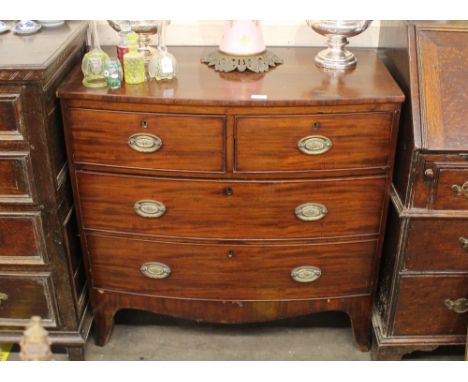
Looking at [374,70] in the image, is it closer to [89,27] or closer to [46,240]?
[89,27]

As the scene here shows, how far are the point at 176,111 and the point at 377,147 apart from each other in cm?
60

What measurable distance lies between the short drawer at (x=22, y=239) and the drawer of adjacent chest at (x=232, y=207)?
152mm

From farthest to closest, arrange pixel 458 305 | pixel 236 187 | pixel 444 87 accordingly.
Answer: pixel 458 305, pixel 236 187, pixel 444 87

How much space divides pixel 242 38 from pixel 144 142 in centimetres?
46

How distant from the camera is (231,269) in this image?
6.00 ft

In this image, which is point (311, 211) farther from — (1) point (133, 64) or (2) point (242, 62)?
(1) point (133, 64)

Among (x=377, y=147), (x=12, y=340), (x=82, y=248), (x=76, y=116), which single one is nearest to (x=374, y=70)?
(x=377, y=147)

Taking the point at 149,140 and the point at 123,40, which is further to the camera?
the point at 123,40

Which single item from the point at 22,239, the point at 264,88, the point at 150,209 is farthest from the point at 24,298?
the point at 264,88

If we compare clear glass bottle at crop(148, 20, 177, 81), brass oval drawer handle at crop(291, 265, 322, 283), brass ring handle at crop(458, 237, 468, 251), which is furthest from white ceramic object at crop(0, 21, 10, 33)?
brass ring handle at crop(458, 237, 468, 251)

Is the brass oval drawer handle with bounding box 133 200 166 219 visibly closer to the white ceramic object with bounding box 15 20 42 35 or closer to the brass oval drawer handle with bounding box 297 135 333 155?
the brass oval drawer handle with bounding box 297 135 333 155

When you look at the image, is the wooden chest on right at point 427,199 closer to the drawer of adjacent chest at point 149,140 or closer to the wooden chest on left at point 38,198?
the drawer of adjacent chest at point 149,140

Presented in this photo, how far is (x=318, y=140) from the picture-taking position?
62.4 inches

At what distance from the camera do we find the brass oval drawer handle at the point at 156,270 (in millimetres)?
1841
